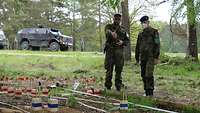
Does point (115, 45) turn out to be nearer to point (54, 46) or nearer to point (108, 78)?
point (108, 78)

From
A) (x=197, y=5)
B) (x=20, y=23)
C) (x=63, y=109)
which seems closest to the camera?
(x=63, y=109)

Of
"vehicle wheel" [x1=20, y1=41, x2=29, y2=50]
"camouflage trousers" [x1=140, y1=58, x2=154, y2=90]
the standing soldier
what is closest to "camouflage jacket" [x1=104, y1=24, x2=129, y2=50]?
the standing soldier

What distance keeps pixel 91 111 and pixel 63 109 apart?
1.62ft

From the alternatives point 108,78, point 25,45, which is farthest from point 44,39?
point 108,78

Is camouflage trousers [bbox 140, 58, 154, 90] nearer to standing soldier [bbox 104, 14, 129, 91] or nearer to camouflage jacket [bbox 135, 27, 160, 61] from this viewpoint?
camouflage jacket [bbox 135, 27, 160, 61]

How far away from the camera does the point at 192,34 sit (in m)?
24.2

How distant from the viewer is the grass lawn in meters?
13.9

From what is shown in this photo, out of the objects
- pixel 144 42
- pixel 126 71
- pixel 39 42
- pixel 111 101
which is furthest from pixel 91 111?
pixel 39 42

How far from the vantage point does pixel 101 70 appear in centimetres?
1981

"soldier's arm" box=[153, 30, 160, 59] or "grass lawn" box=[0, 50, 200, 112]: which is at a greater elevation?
"soldier's arm" box=[153, 30, 160, 59]

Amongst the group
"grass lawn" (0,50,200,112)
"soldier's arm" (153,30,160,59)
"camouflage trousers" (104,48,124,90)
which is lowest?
"grass lawn" (0,50,200,112)

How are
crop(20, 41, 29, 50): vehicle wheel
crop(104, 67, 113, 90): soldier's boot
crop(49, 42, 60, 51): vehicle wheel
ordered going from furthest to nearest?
crop(20, 41, 29, 50): vehicle wheel
crop(49, 42, 60, 51): vehicle wheel
crop(104, 67, 113, 90): soldier's boot

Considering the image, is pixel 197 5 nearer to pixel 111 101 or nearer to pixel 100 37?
pixel 111 101

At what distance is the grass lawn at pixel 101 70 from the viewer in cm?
1389
